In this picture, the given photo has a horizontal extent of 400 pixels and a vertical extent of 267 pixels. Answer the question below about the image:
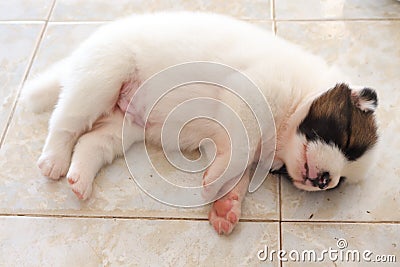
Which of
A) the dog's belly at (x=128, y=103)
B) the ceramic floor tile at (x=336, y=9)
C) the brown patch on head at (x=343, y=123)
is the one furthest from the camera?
the ceramic floor tile at (x=336, y=9)

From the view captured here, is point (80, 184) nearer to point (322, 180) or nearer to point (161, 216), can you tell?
point (161, 216)

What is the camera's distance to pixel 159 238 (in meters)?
1.47

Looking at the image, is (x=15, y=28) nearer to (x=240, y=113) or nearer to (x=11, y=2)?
(x=11, y=2)

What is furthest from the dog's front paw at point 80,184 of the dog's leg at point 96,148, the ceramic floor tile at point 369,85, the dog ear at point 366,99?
the dog ear at point 366,99

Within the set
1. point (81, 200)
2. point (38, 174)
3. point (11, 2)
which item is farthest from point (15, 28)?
point (81, 200)

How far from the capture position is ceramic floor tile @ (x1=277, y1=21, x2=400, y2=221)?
153 centimetres

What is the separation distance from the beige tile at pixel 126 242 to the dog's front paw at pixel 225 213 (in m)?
0.02

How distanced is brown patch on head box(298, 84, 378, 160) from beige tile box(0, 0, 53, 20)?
1200 mm

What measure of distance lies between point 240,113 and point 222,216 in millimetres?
280

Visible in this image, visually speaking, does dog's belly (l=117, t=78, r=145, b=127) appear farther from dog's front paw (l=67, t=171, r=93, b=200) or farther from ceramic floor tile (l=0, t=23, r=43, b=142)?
ceramic floor tile (l=0, t=23, r=43, b=142)

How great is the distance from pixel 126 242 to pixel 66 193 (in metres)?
0.25

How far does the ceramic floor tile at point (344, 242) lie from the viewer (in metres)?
1.42

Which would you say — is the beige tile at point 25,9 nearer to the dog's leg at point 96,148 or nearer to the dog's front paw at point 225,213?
the dog's leg at point 96,148

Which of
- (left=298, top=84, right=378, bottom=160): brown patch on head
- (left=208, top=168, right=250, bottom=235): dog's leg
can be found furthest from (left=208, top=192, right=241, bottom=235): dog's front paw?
(left=298, top=84, right=378, bottom=160): brown patch on head
